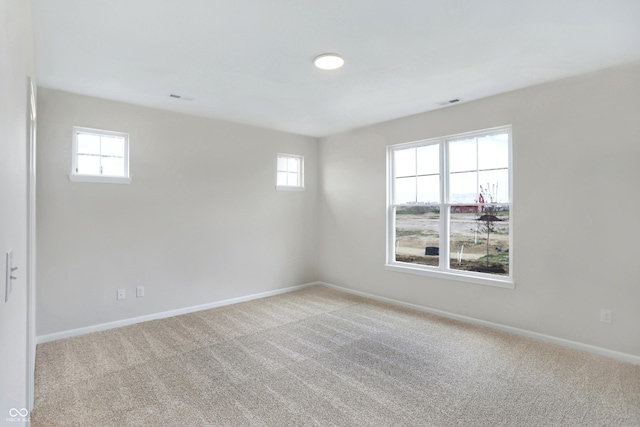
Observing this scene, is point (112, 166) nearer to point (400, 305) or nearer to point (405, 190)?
point (405, 190)

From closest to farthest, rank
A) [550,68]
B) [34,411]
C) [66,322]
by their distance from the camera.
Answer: [34,411], [550,68], [66,322]

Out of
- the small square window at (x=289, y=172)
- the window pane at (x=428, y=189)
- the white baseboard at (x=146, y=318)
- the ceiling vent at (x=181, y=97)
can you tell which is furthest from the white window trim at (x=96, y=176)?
the window pane at (x=428, y=189)

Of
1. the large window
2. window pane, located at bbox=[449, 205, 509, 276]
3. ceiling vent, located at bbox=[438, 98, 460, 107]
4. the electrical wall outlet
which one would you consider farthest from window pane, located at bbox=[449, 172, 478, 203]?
the electrical wall outlet

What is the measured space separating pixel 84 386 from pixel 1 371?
6.92 ft

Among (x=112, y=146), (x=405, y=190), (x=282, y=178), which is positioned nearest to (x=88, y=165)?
(x=112, y=146)

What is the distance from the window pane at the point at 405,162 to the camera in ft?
15.1

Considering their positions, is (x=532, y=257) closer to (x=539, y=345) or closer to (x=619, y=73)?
(x=539, y=345)

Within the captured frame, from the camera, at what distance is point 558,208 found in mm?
3271

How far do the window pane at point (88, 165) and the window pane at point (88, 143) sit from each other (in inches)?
2.6

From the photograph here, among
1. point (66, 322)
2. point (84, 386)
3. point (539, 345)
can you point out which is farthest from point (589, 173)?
point (66, 322)

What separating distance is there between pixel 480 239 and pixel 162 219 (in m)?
3.87

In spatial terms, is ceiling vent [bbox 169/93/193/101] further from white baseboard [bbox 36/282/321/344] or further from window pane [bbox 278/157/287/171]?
white baseboard [bbox 36/282/321/344]

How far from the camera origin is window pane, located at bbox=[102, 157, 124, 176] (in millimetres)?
3770

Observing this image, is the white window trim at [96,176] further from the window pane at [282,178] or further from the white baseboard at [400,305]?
the window pane at [282,178]
